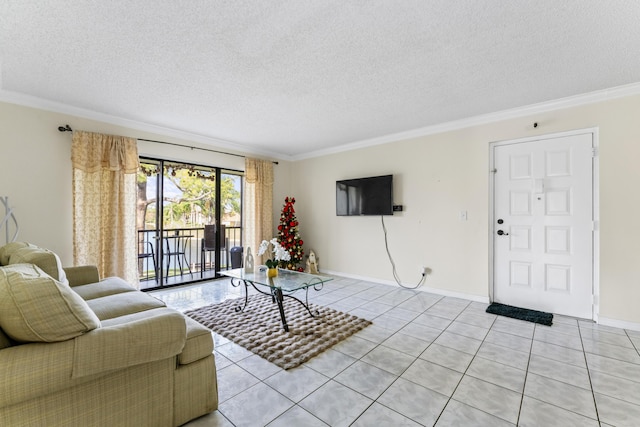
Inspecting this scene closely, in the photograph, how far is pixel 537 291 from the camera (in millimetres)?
3240

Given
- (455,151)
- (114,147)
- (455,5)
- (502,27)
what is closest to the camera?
(455,5)

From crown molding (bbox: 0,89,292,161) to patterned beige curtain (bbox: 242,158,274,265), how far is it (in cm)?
33

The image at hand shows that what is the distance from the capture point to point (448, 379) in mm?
1901

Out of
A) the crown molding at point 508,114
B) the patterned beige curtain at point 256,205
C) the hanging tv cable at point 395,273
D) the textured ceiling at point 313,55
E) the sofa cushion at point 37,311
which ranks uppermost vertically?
the textured ceiling at point 313,55

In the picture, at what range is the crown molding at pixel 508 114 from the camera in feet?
9.10

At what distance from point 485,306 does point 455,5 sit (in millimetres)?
3213

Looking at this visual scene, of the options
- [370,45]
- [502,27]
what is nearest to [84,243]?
[370,45]

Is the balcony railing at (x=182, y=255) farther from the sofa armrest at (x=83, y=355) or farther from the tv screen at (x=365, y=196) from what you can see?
the sofa armrest at (x=83, y=355)

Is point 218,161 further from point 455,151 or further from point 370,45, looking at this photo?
point 455,151

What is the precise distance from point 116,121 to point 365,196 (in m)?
3.67

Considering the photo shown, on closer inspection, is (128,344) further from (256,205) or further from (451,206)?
(256,205)

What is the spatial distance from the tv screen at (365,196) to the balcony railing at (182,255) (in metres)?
2.10

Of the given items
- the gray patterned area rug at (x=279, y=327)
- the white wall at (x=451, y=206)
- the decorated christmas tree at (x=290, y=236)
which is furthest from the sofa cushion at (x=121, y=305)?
the white wall at (x=451, y=206)

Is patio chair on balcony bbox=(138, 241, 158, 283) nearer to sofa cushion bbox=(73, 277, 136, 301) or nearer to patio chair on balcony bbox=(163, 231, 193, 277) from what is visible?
patio chair on balcony bbox=(163, 231, 193, 277)
